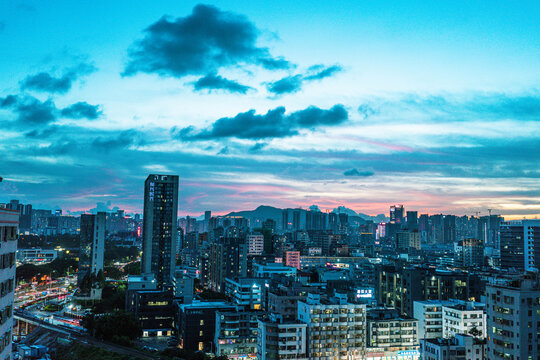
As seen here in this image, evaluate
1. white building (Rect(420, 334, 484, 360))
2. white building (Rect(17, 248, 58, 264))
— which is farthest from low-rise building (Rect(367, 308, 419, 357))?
white building (Rect(17, 248, 58, 264))

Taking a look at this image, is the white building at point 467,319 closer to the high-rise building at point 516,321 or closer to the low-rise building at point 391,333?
the low-rise building at point 391,333

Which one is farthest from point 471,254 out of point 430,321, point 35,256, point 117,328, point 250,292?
point 35,256

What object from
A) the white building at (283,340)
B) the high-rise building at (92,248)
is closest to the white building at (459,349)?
the white building at (283,340)

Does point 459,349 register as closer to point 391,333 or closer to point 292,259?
point 391,333

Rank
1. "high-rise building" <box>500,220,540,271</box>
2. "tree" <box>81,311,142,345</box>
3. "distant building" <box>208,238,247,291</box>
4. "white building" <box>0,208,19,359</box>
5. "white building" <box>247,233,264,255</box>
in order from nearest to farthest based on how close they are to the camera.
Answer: "white building" <box>0,208,19,359</box>, "tree" <box>81,311,142,345</box>, "high-rise building" <box>500,220,540,271</box>, "distant building" <box>208,238,247,291</box>, "white building" <box>247,233,264,255</box>

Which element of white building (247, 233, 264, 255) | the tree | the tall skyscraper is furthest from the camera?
white building (247, 233, 264, 255)

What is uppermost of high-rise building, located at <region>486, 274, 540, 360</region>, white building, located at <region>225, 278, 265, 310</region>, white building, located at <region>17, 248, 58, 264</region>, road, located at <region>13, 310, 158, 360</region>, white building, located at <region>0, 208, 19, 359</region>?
white building, located at <region>0, 208, 19, 359</region>

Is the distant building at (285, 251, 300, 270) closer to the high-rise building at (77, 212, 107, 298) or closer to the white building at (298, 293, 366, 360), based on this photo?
the high-rise building at (77, 212, 107, 298)
